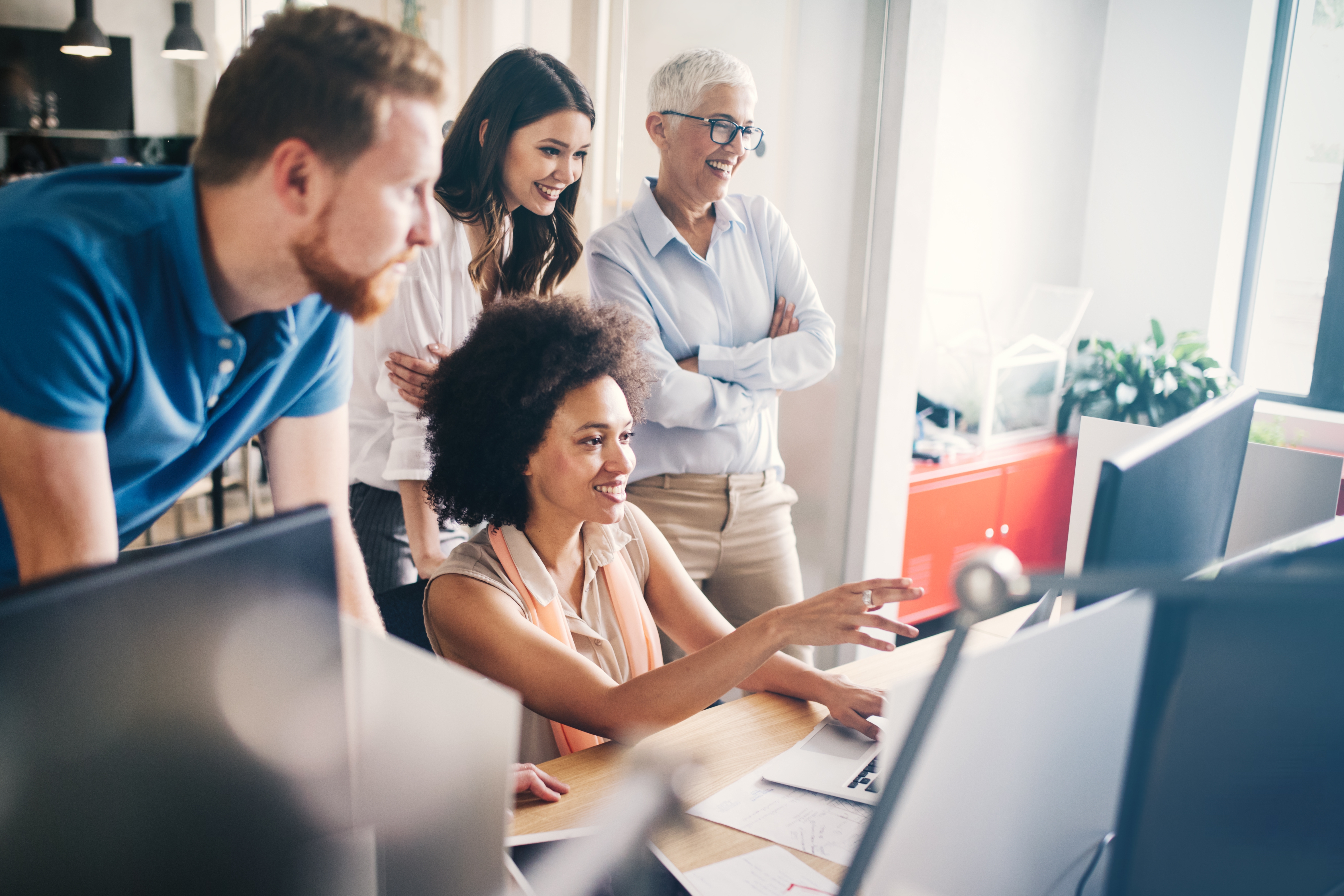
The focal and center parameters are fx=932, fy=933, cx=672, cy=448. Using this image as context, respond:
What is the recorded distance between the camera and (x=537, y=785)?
1.11 meters

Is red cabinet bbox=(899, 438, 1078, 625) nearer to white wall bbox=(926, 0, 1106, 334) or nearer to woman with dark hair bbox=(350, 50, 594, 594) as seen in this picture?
white wall bbox=(926, 0, 1106, 334)

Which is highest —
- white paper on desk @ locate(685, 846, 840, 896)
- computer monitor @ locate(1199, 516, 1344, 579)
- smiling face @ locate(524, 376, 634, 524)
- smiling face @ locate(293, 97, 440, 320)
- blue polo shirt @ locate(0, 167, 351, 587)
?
smiling face @ locate(293, 97, 440, 320)

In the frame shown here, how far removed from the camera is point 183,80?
1865mm

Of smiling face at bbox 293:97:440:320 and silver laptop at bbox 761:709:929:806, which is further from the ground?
smiling face at bbox 293:97:440:320

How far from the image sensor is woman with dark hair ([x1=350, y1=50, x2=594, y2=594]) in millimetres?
1802

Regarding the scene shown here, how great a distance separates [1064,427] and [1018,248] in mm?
827

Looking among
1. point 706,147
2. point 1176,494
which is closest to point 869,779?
point 1176,494

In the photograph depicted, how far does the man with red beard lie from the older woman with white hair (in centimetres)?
115

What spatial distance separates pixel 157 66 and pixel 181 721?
183 centimetres

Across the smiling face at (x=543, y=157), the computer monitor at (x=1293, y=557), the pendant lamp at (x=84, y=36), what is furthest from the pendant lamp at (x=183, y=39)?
the computer monitor at (x=1293, y=557)

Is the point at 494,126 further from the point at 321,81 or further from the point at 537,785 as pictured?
the point at 537,785

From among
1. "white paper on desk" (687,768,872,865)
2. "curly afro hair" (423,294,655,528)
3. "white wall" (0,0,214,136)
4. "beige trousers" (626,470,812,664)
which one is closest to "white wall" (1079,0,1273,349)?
"beige trousers" (626,470,812,664)

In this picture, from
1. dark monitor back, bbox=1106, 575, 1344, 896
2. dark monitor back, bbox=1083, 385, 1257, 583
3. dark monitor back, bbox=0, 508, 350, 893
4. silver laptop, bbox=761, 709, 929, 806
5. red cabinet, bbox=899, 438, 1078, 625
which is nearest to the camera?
dark monitor back, bbox=0, 508, 350, 893

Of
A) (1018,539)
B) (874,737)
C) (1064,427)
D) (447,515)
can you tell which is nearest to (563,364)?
(447,515)
